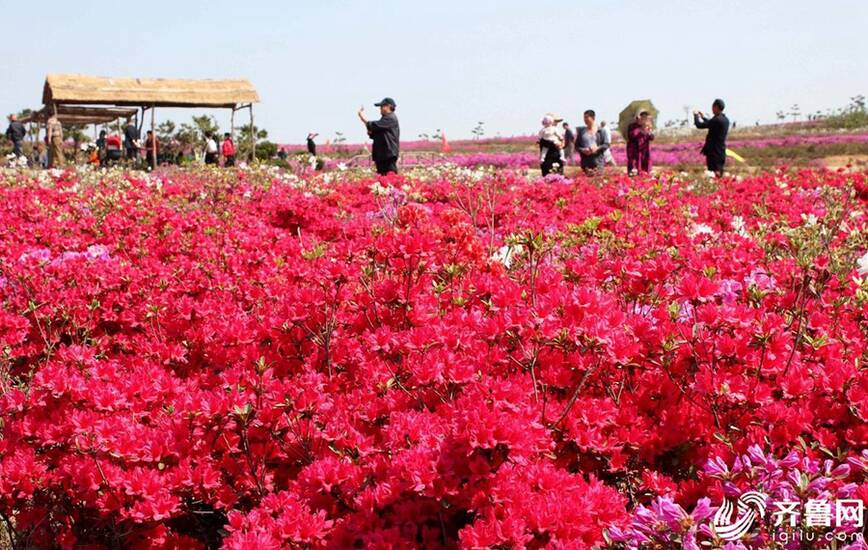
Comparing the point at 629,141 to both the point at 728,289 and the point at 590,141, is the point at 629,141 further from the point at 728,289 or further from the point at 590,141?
the point at 728,289

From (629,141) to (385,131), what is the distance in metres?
4.84

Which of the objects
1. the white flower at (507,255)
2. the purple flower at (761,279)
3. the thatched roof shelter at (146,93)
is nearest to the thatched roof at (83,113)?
the thatched roof shelter at (146,93)

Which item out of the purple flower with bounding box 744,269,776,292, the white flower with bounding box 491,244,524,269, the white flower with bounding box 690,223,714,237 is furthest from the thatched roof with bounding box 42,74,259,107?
the purple flower with bounding box 744,269,776,292

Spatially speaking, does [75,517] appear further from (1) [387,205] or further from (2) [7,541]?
(1) [387,205]

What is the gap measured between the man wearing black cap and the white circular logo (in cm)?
998

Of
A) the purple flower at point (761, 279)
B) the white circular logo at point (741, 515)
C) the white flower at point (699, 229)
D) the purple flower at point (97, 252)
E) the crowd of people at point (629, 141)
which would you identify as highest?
the crowd of people at point (629, 141)

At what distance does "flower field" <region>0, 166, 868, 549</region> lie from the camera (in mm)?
2184

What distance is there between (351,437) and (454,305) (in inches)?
36.3

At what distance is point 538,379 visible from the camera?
289 cm

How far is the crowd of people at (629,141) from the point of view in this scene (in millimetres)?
12852

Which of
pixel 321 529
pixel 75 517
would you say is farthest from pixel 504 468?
pixel 75 517

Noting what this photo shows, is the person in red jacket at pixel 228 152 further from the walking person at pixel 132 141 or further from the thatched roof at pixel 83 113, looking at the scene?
the thatched roof at pixel 83 113

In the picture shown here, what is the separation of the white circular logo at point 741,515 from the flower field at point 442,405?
33 millimetres

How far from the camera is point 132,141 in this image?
78.8ft
